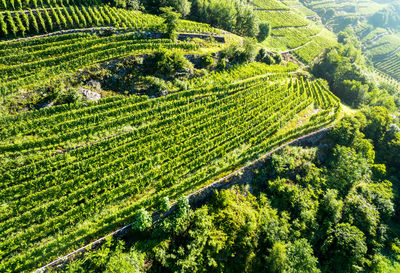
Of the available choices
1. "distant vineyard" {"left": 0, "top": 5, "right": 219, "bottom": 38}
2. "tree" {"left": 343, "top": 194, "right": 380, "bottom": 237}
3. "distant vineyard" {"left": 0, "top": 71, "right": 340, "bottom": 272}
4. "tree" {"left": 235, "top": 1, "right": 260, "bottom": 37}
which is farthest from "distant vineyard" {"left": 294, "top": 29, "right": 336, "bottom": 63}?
"tree" {"left": 343, "top": 194, "right": 380, "bottom": 237}

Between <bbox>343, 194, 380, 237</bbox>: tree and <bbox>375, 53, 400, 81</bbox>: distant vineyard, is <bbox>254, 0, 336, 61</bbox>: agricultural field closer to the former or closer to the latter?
<bbox>343, 194, 380, 237</bbox>: tree

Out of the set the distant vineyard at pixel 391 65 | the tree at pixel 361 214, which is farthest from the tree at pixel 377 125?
the distant vineyard at pixel 391 65

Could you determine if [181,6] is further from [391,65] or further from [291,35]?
[391,65]

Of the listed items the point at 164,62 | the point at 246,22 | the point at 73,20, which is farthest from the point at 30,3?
the point at 246,22

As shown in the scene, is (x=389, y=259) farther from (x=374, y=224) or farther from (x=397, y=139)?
(x=397, y=139)

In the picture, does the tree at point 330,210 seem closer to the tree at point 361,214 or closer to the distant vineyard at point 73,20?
the tree at point 361,214

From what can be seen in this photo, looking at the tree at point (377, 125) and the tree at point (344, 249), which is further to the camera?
the tree at point (377, 125)
